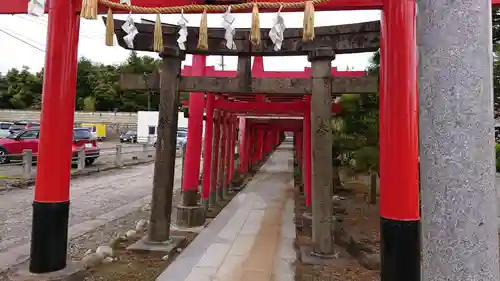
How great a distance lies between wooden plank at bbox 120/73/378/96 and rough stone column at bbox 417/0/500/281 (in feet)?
11.7

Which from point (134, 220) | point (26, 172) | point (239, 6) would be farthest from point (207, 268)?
point (26, 172)

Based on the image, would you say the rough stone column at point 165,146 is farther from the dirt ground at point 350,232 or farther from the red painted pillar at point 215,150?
the red painted pillar at point 215,150

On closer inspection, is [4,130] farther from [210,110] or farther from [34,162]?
[210,110]

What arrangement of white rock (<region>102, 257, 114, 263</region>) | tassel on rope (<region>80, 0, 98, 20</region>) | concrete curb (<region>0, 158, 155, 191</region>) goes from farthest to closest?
concrete curb (<region>0, 158, 155, 191</region>)
white rock (<region>102, 257, 114, 263</region>)
tassel on rope (<region>80, 0, 98, 20</region>)

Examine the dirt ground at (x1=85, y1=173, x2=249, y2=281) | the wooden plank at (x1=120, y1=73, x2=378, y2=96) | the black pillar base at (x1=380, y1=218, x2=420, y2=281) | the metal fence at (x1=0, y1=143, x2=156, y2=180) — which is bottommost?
the dirt ground at (x1=85, y1=173, x2=249, y2=281)

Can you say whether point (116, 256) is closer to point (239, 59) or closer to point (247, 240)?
point (247, 240)

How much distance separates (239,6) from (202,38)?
45cm

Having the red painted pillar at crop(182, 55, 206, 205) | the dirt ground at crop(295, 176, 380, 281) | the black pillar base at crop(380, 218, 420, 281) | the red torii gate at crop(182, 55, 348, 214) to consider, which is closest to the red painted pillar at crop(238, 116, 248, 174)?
the dirt ground at crop(295, 176, 380, 281)

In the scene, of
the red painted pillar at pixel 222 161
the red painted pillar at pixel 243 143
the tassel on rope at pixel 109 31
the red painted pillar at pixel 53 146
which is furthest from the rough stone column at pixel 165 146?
the red painted pillar at pixel 243 143

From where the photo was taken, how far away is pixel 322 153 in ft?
15.9

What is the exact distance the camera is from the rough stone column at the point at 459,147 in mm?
1278

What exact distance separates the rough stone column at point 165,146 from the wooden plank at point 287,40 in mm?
315

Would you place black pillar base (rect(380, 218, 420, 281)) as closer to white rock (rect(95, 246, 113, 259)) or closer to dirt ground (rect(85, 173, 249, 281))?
dirt ground (rect(85, 173, 249, 281))

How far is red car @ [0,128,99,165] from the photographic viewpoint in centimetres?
1412
